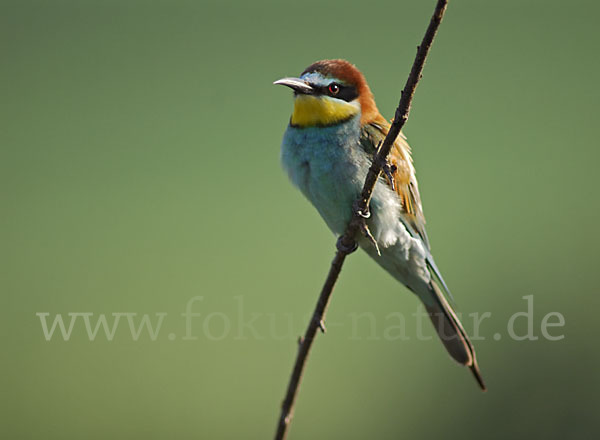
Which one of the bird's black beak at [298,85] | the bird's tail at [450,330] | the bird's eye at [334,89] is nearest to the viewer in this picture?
the bird's black beak at [298,85]

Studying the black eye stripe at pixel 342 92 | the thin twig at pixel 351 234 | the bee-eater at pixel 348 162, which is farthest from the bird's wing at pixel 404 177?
the thin twig at pixel 351 234

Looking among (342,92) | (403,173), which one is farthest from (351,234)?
(342,92)

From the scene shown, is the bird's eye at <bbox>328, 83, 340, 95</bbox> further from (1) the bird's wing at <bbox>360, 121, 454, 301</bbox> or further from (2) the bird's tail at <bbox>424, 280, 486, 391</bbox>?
(2) the bird's tail at <bbox>424, 280, 486, 391</bbox>

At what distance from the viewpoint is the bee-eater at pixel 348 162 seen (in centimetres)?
183

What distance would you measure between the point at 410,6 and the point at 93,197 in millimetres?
2755

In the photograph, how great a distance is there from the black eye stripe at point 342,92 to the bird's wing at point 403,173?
113 millimetres

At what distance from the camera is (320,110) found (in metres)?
1.85

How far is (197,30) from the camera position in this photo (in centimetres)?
498

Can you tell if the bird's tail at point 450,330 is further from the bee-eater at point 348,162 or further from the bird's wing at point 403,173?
the bird's wing at point 403,173

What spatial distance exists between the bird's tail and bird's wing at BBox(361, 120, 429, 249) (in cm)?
20

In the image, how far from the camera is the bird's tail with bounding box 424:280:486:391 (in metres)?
1.98

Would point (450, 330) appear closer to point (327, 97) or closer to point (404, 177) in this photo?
point (404, 177)

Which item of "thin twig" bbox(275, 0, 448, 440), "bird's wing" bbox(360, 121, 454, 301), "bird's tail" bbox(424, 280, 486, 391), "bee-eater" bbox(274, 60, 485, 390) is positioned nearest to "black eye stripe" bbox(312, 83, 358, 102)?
"bee-eater" bbox(274, 60, 485, 390)

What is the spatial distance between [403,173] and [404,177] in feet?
0.06
